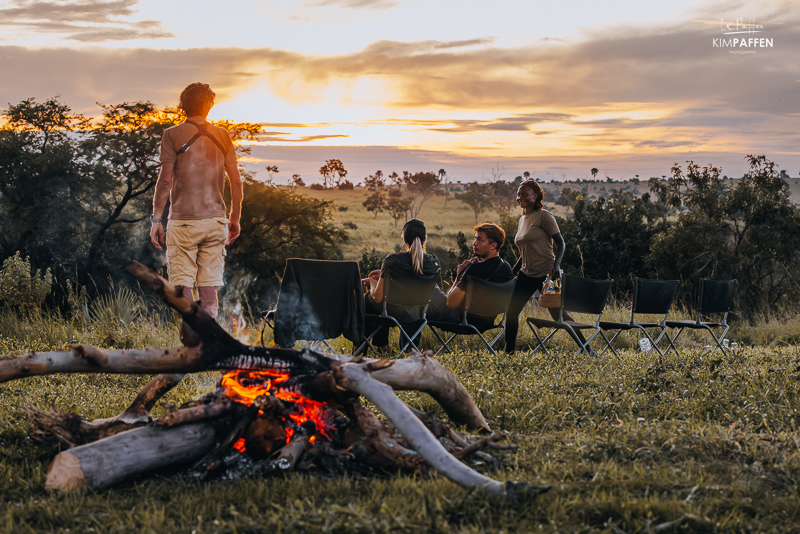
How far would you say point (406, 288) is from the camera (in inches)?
236

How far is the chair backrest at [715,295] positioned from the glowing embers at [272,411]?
5.50 metres

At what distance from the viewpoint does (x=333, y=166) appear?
72875mm

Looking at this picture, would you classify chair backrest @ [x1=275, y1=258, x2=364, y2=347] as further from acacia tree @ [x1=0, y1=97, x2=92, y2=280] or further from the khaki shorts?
acacia tree @ [x1=0, y1=97, x2=92, y2=280]

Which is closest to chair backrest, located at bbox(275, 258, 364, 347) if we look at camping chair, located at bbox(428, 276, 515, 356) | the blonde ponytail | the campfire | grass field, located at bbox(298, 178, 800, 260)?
the blonde ponytail

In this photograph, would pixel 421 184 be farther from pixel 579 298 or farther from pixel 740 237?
pixel 579 298

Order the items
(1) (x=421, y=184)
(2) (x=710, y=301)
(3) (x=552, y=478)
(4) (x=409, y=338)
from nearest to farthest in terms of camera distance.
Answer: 1. (3) (x=552, y=478)
2. (4) (x=409, y=338)
3. (2) (x=710, y=301)
4. (1) (x=421, y=184)

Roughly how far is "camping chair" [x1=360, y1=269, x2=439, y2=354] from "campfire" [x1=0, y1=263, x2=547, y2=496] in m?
2.73

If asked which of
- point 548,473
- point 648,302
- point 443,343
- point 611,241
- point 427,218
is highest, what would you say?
point 648,302

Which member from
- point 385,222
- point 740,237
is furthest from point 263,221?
point 385,222

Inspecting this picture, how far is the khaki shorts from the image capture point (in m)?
5.04

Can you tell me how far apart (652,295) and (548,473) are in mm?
4630

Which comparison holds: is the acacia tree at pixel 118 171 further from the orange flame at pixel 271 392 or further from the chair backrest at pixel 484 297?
the orange flame at pixel 271 392

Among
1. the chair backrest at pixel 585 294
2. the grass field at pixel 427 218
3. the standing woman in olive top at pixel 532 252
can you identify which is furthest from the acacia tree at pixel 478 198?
the standing woman in olive top at pixel 532 252

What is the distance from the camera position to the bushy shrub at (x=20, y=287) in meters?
7.95
